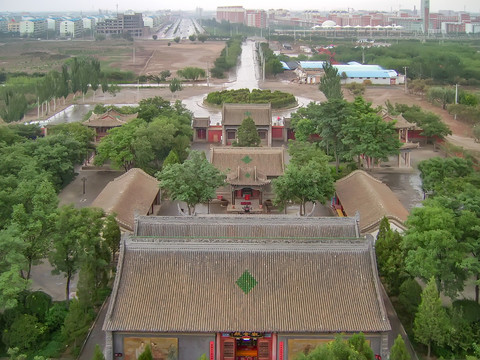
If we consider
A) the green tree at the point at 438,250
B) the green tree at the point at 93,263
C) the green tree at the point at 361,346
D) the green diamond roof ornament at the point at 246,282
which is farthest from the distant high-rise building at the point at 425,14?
the green tree at the point at 361,346

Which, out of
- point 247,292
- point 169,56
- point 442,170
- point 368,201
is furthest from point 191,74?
point 247,292

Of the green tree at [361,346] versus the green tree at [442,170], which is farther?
the green tree at [442,170]

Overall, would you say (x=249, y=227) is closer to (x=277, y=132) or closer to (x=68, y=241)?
(x=68, y=241)

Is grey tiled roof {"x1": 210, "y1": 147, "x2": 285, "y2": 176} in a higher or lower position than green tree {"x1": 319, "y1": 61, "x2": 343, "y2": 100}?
lower

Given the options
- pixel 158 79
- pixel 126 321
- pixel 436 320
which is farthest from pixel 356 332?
pixel 158 79

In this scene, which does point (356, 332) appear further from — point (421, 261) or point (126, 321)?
point (126, 321)

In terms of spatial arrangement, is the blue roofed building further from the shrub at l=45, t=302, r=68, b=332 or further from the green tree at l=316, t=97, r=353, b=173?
the shrub at l=45, t=302, r=68, b=332

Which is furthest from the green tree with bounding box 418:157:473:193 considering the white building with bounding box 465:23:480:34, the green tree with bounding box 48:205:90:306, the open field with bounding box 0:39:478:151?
the white building with bounding box 465:23:480:34

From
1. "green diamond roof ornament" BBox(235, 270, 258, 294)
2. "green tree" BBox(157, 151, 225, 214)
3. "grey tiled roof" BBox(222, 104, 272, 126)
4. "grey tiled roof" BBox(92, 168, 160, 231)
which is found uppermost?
"grey tiled roof" BBox(222, 104, 272, 126)

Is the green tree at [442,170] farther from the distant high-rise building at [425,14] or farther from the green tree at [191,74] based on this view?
the distant high-rise building at [425,14]
